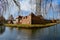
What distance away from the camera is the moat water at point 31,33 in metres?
3.14

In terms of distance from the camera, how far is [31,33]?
3180 millimetres

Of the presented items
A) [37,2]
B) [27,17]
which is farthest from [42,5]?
[27,17]

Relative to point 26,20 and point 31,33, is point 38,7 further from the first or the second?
point 31,33

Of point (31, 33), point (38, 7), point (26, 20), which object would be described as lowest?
point (31, 33)

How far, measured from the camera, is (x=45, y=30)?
3.16 meters

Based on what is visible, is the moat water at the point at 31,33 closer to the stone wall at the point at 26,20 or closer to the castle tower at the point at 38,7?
the stone wall at the point at 26,20

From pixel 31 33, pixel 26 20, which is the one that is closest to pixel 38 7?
pixel 26 20

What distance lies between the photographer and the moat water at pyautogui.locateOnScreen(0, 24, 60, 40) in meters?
3.14

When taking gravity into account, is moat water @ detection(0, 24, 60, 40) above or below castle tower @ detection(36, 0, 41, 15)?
below

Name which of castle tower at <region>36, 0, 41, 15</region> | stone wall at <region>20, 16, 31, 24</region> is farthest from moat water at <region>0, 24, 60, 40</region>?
castle tower at <region>36, 0, 41, 15</region>

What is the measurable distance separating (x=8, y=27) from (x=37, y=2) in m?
0.67

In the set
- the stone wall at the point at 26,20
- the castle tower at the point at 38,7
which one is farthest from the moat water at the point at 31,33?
the castle tower at the point at 38,7

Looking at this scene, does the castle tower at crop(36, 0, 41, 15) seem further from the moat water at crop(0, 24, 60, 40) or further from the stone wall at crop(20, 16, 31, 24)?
the moat water at crop(0, 24, 60, 40)

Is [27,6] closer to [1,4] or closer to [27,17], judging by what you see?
[27,17]
